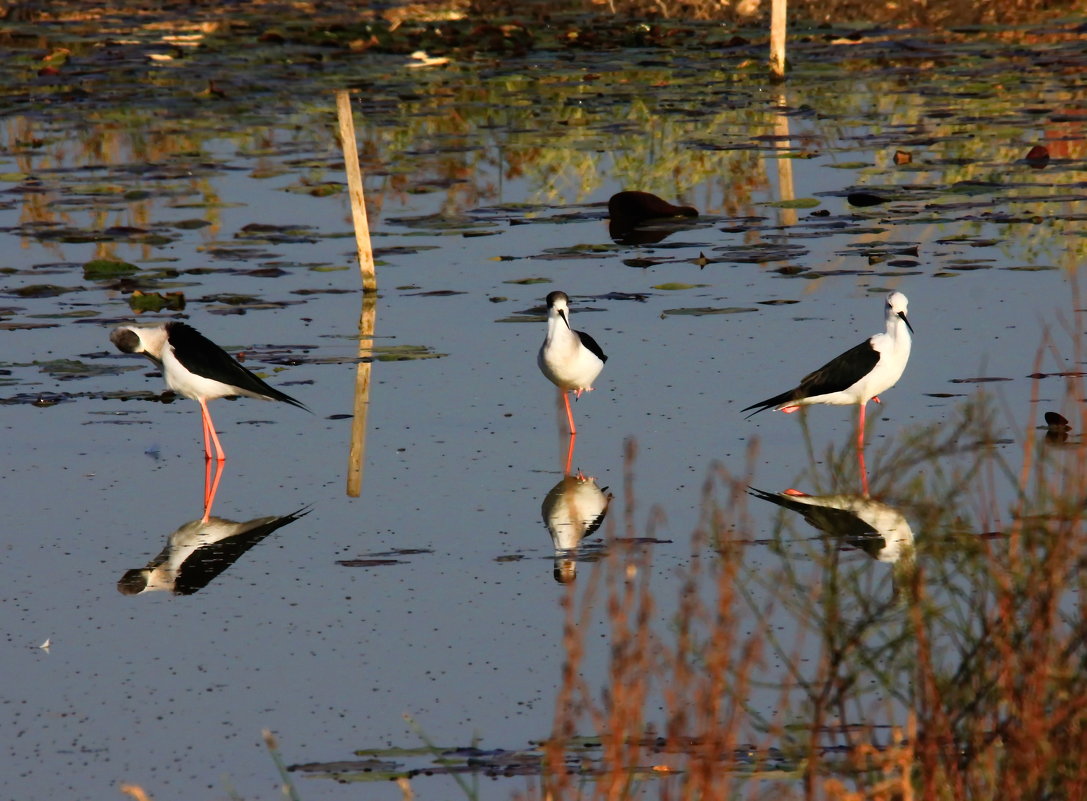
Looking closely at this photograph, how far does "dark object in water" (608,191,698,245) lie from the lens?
15133mm

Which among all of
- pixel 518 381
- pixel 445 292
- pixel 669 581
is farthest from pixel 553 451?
pixel 445 292

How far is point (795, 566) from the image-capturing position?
7348 mm

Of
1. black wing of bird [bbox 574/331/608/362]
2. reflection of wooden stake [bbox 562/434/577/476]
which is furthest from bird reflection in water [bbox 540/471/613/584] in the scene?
black wing of bird [bbox 574/331/608/362]

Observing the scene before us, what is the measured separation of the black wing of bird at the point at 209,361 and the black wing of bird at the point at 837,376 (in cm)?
278

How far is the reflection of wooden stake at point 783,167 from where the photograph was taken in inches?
602

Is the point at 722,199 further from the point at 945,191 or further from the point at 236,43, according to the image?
the point at 236,43

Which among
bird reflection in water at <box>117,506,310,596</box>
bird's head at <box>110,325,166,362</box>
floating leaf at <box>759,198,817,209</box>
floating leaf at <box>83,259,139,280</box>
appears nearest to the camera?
bird reflection in water at <box>117,506,310,596</box>

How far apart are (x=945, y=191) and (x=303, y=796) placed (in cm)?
1146

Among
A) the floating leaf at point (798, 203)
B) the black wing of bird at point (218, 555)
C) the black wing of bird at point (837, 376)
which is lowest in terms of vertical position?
the black wing of bird at point (218, 555)

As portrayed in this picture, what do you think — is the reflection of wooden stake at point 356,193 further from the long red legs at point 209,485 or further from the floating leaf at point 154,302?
the long red legs at point 209,485

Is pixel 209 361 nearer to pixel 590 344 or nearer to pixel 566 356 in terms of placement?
pixel 566 356

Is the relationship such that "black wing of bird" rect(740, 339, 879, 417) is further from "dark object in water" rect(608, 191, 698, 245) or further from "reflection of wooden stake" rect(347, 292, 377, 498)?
"dark object in water" rect(608, 191, 698, 245)

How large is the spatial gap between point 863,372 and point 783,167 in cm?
846

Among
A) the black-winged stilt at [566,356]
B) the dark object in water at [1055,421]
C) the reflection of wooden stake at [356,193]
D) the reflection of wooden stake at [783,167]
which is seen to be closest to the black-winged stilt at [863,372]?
the dark object in water at [1055,421]
